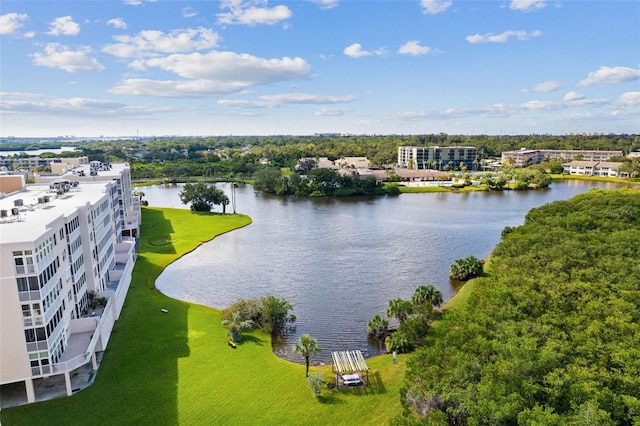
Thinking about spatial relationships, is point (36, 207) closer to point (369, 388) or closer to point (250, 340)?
point (250, 340)

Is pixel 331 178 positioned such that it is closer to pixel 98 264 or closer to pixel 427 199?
pixel 427 199

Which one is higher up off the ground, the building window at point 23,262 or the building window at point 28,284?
the building window at point 23,262

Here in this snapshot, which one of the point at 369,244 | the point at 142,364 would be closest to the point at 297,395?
the point at 142,364

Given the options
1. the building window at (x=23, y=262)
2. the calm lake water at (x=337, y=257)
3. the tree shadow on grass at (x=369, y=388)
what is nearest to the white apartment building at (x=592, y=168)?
the calm lake water at (x=337, y=257)

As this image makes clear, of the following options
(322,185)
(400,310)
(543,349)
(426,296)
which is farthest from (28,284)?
(322,185)

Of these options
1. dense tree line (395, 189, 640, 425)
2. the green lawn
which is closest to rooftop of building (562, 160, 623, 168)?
dense tree line (395, 189, 640, 425)

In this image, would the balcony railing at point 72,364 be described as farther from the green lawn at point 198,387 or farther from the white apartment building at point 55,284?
the green lawn at point 198,387
